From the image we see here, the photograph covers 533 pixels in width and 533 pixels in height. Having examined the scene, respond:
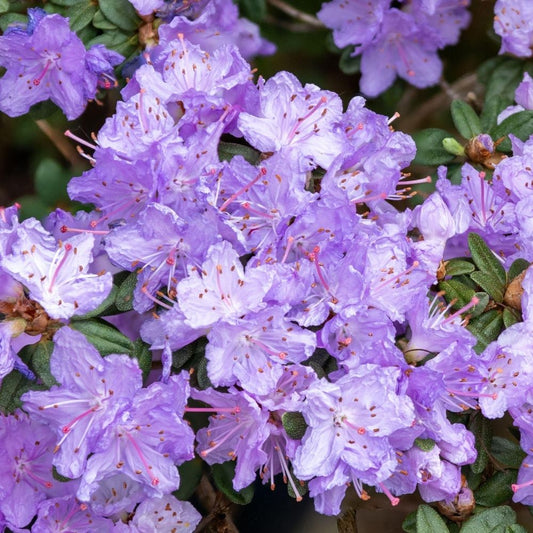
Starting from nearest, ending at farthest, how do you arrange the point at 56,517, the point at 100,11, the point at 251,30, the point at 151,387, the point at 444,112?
the point at 151,387 < the point at 56,517 < the point at 100,11 < the point at 251,30 < the point at 444,112

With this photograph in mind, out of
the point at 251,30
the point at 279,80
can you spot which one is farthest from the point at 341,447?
the point at 251,30

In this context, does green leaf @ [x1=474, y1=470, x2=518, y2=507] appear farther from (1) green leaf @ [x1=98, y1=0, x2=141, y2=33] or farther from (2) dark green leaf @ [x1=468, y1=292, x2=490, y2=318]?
(1) green leaf @ [x1=98, y1=0, x2=141, y2=33]

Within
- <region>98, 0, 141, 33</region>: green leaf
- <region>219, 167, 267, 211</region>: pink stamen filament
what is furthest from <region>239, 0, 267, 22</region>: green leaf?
<region>219, 167, 267, 211</region>: pink stamen filament

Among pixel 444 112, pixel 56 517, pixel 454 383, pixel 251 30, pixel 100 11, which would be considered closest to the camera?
pixel 454 383

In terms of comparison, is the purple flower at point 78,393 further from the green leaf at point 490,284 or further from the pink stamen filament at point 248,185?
the green leaf at point 490,284

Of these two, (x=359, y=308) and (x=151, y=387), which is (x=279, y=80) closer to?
(x=359, y=308)

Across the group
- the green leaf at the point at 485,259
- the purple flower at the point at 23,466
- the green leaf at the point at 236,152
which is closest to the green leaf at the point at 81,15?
the green leaf at the point at 236,152

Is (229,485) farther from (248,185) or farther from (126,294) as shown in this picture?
(248,185)
